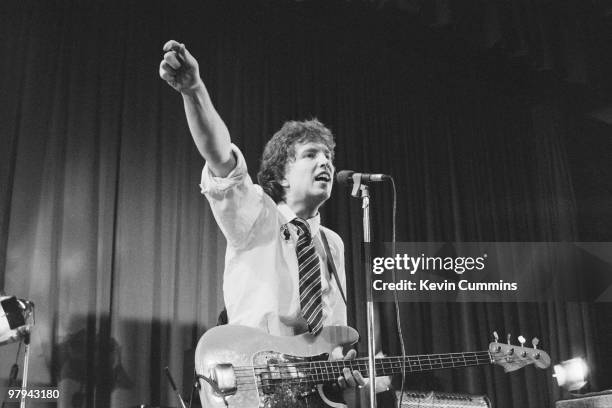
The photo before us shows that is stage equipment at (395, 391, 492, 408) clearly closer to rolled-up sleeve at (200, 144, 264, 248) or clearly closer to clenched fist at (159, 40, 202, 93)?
rolled-up sleeve at (200, 144, 264, 248)

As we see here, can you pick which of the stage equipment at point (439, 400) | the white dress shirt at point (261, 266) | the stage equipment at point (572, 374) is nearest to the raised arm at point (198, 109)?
the white dress shirt at point (261, 266)

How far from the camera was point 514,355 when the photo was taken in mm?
3719

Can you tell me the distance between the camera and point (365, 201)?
9.53 ft

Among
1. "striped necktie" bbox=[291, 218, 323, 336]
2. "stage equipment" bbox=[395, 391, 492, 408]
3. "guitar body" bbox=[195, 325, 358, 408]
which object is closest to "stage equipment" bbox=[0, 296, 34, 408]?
"guitar body" bbox=[195, 325, 358, 408]

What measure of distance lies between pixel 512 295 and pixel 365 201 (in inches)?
111

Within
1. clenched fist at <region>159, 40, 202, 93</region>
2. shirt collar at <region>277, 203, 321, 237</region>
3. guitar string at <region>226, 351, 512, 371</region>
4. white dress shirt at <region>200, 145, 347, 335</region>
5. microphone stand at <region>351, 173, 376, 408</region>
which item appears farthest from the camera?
shirt collar at <region>277, 203, 321, 237</region>

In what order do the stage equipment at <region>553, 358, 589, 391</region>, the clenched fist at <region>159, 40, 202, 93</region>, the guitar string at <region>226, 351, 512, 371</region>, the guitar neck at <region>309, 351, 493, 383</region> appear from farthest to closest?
1. the stage equipment at <region>553, 358, 589, 391</region>
2. the guitar neck at <region>309, 351, 493, 383</region>
3. the guitar string at <region>226, 351, 512, 371</region>
4. the clenched fist at <region>159, 40, 202, 93</region>

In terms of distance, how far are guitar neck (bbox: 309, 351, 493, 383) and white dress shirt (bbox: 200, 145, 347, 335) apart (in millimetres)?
369

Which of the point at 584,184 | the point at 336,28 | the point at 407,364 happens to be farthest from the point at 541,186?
the point at 407,364

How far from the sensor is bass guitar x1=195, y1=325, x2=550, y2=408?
2.90m

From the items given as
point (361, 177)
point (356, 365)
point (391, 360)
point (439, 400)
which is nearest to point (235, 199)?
point (361, 177)

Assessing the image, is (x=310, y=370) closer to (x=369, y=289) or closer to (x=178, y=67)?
(x=369, y=289)

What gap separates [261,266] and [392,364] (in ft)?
2.85

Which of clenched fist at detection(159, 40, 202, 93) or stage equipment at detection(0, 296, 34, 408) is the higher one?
clenched fist at detection(159, 40, 202, 93)
